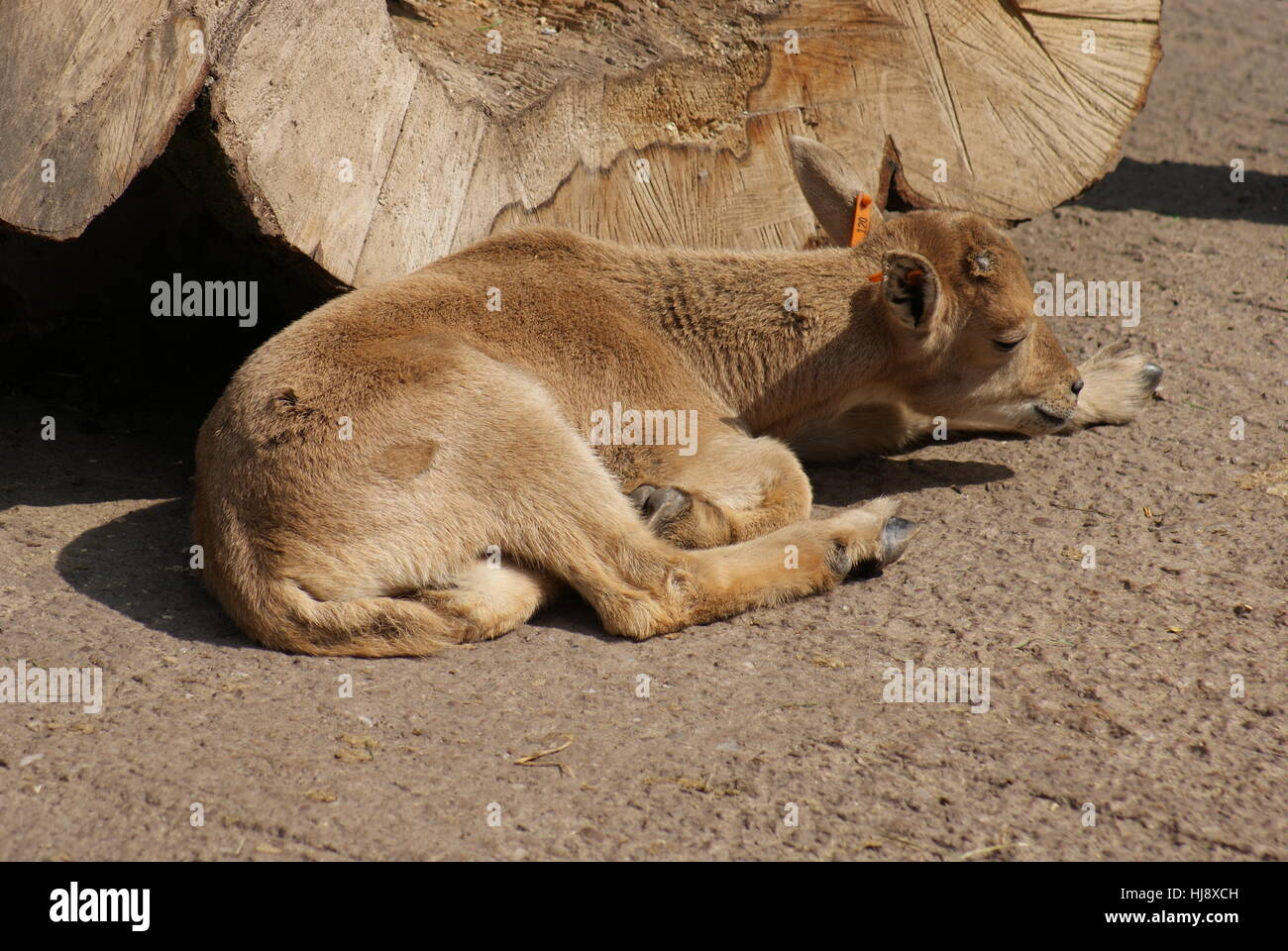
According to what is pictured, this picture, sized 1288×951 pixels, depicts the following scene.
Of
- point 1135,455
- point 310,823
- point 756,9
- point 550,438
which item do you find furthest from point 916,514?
point 310,823

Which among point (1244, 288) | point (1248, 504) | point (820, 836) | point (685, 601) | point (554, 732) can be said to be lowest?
point (820, 836)

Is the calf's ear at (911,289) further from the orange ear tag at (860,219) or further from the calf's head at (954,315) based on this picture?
the orange ear tag at (860,219)

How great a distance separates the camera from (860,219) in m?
5.39

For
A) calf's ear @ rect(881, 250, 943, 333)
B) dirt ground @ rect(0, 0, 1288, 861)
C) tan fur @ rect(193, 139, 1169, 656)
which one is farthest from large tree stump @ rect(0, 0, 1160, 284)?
dirt ground @ rect(0, 0, 1288, 861)

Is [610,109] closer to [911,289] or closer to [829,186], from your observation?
[829,186]

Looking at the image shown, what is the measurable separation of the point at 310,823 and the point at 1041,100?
5052 millimetres

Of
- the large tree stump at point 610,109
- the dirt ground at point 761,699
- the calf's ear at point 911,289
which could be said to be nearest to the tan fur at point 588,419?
the calf's ear at point 911,289

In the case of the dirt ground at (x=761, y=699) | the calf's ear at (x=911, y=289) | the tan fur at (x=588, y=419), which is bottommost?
the dirt ground at (x=761, y=699)

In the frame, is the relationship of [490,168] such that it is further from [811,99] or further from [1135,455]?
[1135,455]

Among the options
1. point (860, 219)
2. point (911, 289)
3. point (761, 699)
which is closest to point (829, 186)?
point (860, 219)

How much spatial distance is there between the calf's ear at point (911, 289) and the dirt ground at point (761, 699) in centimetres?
78

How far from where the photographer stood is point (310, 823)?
10.7 ft

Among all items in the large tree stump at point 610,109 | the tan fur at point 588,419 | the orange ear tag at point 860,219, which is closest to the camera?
the tan fur at point 588,419

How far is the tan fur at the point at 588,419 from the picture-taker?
4215 mm
